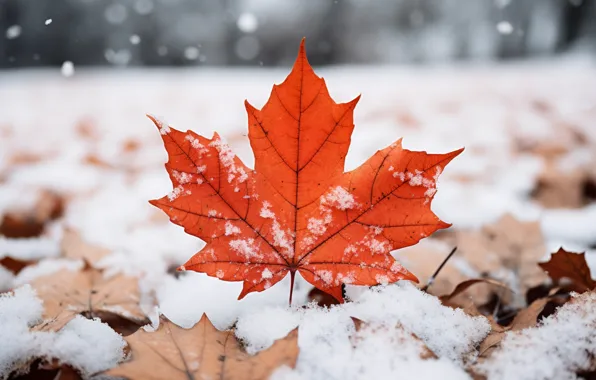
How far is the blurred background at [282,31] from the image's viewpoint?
7879mm

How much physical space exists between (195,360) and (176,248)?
58cm

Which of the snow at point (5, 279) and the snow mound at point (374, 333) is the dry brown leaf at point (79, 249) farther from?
the snow mound at point (374, 333)

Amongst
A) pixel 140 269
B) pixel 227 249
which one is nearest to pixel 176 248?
pixel 140 269

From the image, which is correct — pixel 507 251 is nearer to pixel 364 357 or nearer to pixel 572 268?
pixel 572 268

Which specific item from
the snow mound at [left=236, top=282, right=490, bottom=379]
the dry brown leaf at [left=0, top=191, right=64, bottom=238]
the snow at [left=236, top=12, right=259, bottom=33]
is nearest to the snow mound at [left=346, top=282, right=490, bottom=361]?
the snow mound at [left=236, top=282, right=490, bottom=379]

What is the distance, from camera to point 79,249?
3.33 feet

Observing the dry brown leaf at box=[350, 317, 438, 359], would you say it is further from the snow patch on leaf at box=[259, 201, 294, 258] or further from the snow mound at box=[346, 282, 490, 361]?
Answer: the snow patch on leaf at box=[259, 201, 294, 258]

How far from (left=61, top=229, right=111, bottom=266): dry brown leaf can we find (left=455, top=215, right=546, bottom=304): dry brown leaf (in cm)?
83

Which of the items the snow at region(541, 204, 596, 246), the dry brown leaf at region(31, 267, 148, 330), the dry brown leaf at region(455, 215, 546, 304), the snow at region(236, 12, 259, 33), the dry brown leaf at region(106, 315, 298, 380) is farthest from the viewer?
the snow at region(236, 12, 259, 33)

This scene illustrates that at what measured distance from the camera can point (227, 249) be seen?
581 millimetres

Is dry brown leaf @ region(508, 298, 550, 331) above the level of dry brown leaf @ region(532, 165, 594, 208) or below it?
above

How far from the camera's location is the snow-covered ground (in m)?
0.56

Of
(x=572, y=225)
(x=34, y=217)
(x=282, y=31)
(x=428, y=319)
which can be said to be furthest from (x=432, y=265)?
(x=282, y=31)

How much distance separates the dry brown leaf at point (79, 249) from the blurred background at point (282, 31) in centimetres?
719
